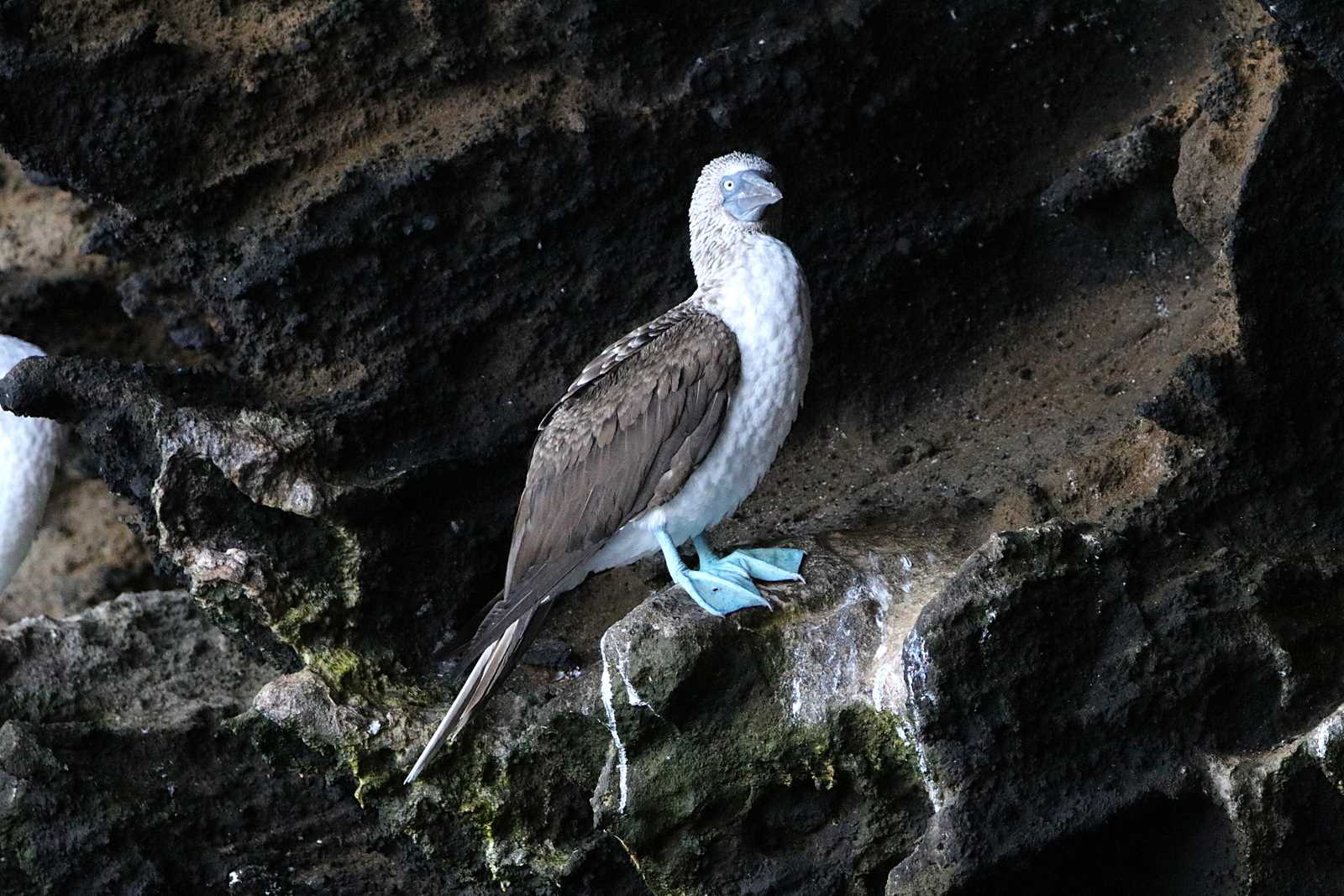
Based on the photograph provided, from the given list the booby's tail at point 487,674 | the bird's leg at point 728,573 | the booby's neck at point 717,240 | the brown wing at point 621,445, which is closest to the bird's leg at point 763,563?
the bird's leg at point 728,573

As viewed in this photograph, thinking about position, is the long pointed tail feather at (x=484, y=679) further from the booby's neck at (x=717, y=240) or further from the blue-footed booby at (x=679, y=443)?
the booby's neck at (x=717, y=240)

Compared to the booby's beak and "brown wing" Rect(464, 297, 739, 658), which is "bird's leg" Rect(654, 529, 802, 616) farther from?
the booby's beak

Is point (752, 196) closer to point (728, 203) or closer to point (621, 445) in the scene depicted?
point (728, 203)

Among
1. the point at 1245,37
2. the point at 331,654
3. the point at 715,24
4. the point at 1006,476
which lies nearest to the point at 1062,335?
the point at 1006,476

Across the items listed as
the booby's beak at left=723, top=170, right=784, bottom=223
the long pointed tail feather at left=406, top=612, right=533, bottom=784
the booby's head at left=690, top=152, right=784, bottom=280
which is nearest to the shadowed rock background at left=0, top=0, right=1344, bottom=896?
→ the long pointed tail feather at left=406, top=612, right=533, bottom=784

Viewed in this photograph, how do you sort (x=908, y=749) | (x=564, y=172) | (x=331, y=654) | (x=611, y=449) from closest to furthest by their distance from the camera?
1. (x=908, y=749)
2. (x=611, y=449)
3. (x=331, y=654)
4. (x=564, y=172)

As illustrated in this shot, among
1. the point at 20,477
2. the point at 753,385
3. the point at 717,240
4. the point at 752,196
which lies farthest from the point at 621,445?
the point at 20,477

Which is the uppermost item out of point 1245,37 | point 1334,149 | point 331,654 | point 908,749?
point 1245,37

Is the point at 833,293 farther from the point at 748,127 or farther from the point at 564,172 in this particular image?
the point at 564,172
